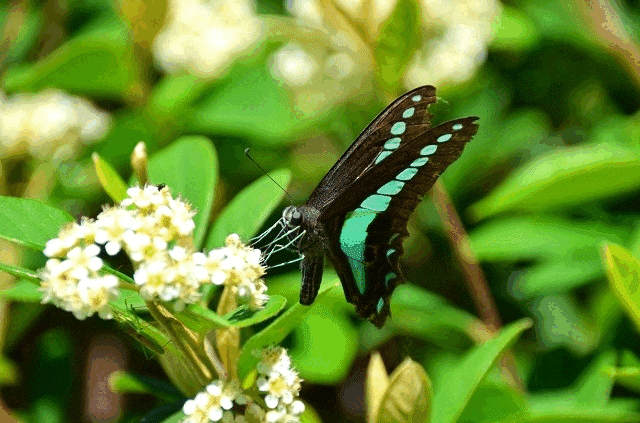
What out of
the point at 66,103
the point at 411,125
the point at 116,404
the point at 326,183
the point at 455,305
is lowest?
the point at 116,404

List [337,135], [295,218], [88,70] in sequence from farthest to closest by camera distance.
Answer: [337,135]
[88,70]
[295,218]

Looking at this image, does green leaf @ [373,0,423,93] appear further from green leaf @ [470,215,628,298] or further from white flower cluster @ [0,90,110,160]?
white flower cluster @ [0,90,110,160]

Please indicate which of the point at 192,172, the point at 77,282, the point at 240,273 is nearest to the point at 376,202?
the point at 192,172

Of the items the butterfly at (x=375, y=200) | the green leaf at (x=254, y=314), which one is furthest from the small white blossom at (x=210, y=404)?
the butterfly at (x=375, y=200)

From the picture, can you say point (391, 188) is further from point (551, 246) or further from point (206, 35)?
point (206, 35)

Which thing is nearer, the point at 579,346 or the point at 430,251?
the point at 579,346

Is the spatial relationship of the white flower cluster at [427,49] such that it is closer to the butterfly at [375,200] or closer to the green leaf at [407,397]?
the butterfly at [375,200]

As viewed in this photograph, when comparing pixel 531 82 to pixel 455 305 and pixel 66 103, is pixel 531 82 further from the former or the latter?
pixel 66 103

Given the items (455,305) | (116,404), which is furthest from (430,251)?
(116,404)
